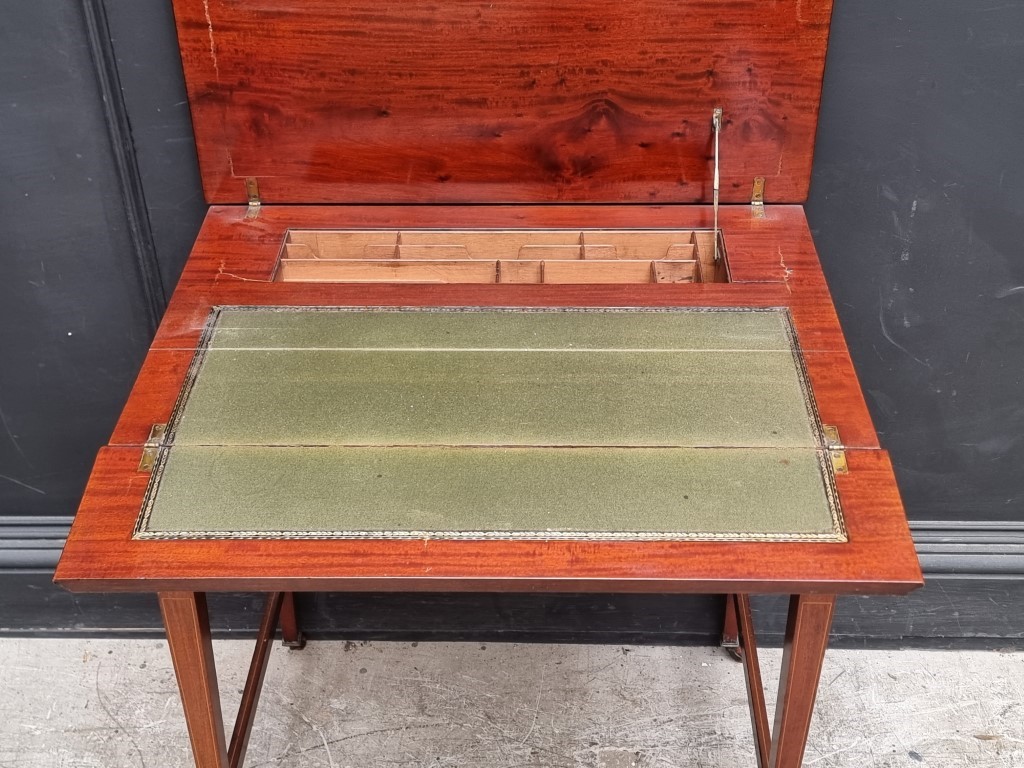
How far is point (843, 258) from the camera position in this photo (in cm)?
218

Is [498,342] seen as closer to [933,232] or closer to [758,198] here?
[758,198]

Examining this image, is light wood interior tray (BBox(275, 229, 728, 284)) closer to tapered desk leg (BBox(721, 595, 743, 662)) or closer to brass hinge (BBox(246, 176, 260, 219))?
brass hinge (BBox(246, 176, 260, 219))

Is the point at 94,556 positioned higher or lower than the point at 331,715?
higher

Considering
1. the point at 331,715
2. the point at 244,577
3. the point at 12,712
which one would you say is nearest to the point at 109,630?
the point at 12,712

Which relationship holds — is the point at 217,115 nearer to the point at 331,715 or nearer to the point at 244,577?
the point at 244,577

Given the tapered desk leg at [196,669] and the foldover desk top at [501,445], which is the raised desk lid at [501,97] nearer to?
the foldover desk top at [501,445]

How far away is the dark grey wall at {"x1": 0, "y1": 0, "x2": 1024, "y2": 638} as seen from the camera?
6.42ft

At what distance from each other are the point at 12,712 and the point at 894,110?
2467 millimetres

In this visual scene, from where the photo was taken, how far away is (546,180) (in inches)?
77.2

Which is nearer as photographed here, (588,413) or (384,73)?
(588,413)

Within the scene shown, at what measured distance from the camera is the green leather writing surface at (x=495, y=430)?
1.33 m

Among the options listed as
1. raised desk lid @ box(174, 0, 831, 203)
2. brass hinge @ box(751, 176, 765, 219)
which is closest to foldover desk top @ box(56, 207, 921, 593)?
brass hinge @ box(751, 176, 765, 219)

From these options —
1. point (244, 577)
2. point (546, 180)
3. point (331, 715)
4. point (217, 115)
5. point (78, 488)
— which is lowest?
point (331, 715)

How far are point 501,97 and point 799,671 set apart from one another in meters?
1.13
